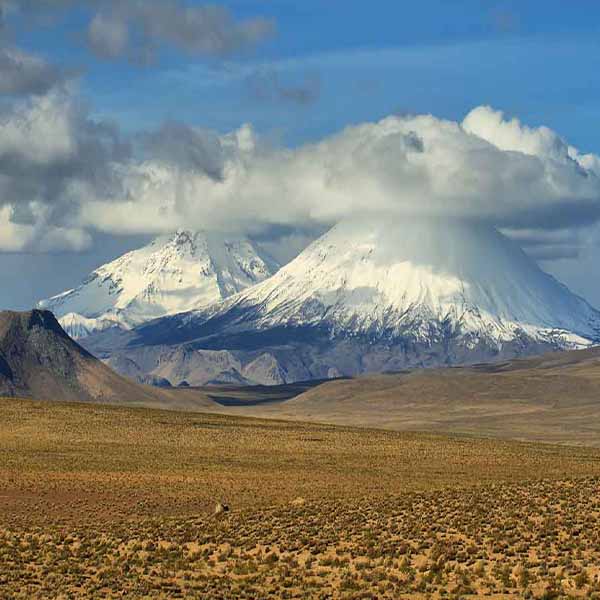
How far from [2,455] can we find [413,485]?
120 feet

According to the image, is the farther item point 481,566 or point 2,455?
point 2,455

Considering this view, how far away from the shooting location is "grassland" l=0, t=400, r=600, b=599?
43.5 meters

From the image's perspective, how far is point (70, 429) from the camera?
132875mm

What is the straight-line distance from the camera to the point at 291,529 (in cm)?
5384

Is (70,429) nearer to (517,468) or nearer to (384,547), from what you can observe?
(517,468)

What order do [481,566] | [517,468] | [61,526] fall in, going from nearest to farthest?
[481,566] < [61,526] < [517,468]

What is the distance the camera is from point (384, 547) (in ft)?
159

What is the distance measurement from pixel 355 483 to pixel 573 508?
3678 cm

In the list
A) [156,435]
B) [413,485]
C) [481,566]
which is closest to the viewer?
[481,566]

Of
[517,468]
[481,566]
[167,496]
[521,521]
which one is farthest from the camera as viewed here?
[517,468]

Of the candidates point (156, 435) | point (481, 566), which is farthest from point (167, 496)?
point (156, 435)

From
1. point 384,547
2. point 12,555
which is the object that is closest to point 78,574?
point 12,555

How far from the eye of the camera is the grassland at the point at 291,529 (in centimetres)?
4350

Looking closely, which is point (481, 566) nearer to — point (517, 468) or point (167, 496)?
point (167, 496)
